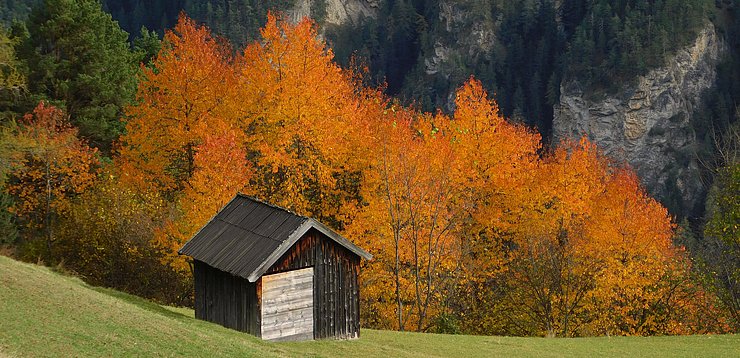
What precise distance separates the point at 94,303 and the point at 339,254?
933cm

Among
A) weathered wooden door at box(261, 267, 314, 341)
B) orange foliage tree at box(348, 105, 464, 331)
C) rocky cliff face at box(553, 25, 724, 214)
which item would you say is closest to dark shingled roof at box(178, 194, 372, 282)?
weathered wooden door at box(261, 267, 314, 341)

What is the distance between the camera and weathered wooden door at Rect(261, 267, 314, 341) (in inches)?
1080

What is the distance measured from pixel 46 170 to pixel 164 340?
89.7 feet

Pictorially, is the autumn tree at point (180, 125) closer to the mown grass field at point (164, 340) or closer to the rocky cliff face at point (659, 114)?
the mown grass field at point (164, 340)

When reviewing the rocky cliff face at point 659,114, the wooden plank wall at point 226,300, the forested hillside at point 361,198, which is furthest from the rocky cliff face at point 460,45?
the wooden plank wall at point 226,300

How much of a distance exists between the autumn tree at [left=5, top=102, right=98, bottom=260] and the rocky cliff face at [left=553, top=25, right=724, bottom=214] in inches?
4955

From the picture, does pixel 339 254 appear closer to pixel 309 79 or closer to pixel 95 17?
pixel 309 79

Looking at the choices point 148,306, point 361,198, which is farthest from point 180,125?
point 148,306

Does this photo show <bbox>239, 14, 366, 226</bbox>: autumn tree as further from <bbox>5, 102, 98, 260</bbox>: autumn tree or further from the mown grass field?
the mown grass field

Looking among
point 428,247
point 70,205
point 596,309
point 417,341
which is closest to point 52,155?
point 70,205

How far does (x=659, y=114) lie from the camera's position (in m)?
160

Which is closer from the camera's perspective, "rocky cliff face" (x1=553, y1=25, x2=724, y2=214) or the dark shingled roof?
the dark shingled roof

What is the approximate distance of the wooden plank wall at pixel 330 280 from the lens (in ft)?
92.2

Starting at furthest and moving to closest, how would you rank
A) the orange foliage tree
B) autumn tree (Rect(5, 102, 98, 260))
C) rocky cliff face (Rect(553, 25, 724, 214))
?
rocky cliff face (Rect(553, 25, 724, 214)) < autumn tree (Rect(5, 102, 98, 260)) < the orange foliage tree
